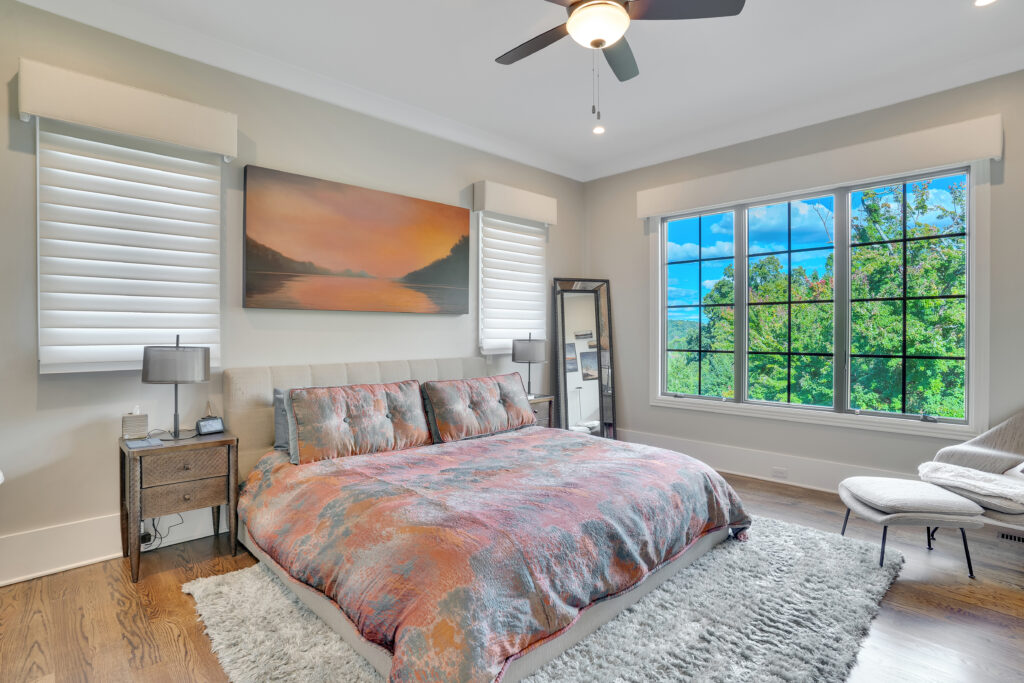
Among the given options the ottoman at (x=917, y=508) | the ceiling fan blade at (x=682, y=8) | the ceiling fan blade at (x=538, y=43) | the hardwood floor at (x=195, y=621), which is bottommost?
the hardwood floor at (x=195, y=621)

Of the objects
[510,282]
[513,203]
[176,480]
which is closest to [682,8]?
[513,203]

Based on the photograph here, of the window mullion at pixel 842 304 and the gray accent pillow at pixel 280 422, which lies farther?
the window mullion at pixel 842 304

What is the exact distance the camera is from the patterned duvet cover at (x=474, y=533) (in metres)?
1.59

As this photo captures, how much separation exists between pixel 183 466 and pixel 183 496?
6.1 inches

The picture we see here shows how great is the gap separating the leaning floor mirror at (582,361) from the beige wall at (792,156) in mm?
179

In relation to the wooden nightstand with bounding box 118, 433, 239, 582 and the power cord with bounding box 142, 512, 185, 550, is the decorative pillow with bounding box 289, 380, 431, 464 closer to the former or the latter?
the wooden nightstand with bounding box 118, 433, 239, 582

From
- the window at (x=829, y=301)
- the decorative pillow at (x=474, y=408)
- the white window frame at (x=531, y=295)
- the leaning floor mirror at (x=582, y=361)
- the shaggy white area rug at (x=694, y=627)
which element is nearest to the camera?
the shaggy white area rug at (x=694, y=627)

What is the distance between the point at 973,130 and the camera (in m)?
3.29

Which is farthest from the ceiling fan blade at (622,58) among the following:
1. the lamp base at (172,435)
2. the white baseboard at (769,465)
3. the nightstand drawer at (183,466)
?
the white baseboard at (769,465)

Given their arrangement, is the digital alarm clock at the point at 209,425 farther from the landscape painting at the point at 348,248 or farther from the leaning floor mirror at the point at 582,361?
the leaning floor mirror at the point at 582,361

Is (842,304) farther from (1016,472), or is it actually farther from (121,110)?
(121,110)

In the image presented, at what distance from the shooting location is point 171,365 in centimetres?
259

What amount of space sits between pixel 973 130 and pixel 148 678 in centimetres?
513

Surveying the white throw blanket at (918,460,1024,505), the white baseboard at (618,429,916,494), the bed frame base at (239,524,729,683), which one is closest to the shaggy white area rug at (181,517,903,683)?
the bed frame base at (239,524,729,683)
